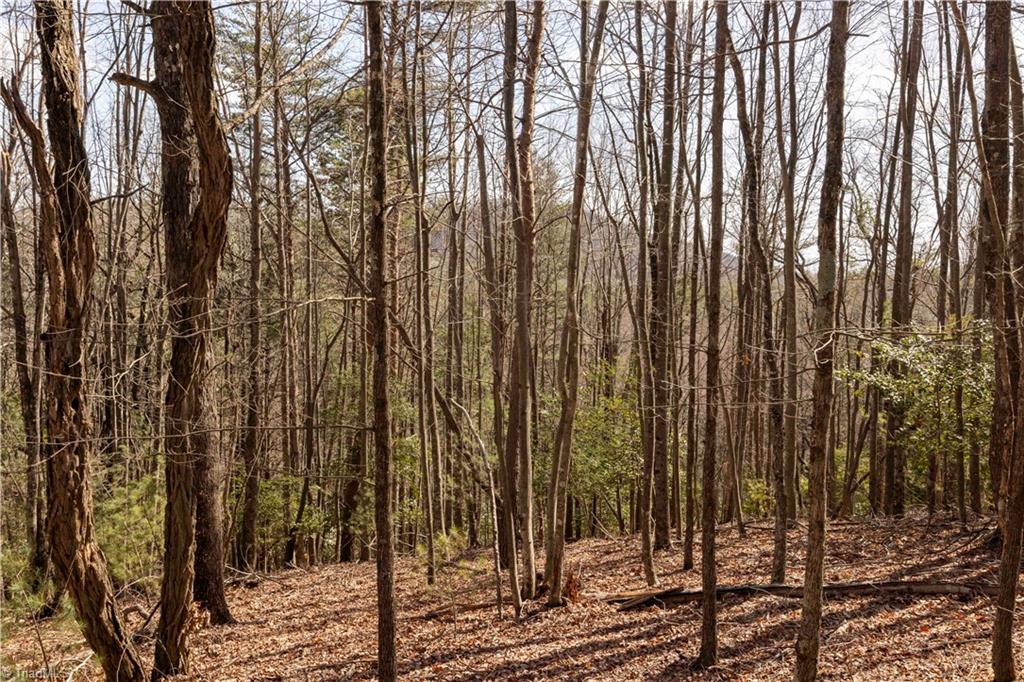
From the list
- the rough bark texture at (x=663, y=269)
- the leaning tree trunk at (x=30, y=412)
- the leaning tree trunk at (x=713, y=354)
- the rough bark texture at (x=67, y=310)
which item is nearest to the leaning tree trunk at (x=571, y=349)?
the rough bark texture at (x=663, y=269)

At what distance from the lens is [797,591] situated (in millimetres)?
8180

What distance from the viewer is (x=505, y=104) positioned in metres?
9.18

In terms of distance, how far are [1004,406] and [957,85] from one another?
9.02 meters

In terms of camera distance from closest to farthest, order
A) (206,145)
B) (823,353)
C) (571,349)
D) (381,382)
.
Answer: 1. (823,353)
2. (381,382)
3. (206,145)
4. (571,349)

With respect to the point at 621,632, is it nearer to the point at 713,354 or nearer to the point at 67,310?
the point at 713,354

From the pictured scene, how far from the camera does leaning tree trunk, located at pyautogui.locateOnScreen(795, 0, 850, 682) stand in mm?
5059

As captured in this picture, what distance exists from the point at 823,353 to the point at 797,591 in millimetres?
4183

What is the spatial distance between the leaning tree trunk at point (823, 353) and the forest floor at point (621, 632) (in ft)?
4.71

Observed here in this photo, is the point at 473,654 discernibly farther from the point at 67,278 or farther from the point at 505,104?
the point at 505,104

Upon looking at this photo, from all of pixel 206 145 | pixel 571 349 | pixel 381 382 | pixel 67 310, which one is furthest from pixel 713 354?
pixel 67 310

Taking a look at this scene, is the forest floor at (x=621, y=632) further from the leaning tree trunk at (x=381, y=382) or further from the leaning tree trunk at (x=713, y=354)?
the leaning tree trunk at (x=381, y=382)

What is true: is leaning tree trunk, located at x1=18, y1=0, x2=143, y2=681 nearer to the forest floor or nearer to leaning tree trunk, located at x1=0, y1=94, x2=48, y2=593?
the forest floor

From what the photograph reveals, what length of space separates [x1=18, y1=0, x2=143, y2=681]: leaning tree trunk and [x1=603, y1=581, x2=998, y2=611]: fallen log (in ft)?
19.0

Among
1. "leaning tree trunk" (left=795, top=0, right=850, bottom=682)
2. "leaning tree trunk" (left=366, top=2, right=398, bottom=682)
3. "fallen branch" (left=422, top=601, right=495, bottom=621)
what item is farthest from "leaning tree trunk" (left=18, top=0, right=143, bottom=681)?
"leaning tree trunk" (left=795, top=0, right=850, bottom=682)
